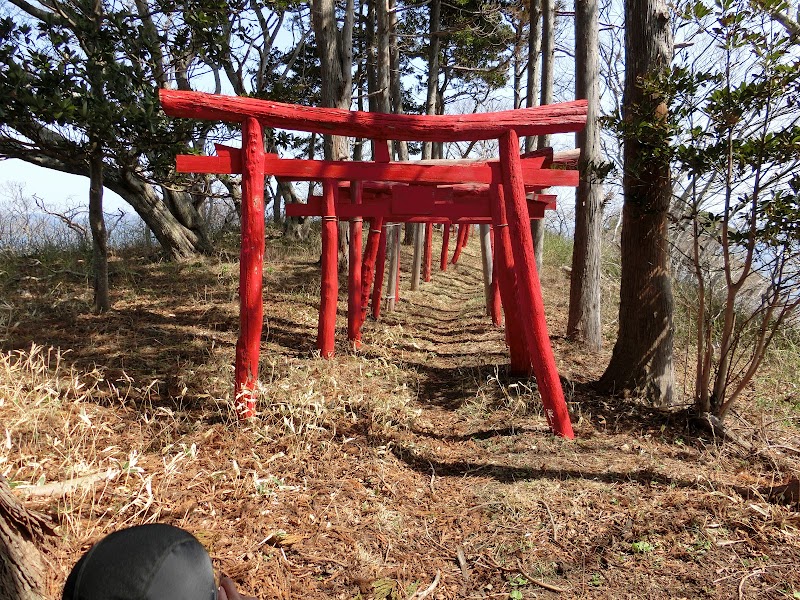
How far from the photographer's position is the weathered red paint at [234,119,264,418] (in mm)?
3766

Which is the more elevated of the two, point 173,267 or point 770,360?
point 173,267

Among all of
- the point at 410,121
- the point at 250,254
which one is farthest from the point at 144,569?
the point at 410,121

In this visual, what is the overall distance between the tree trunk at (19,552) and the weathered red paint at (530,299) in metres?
2.91

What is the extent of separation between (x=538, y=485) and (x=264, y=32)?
34.1 feet

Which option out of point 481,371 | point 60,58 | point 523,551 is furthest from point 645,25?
point 60,58

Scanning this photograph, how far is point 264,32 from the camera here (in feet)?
35.0

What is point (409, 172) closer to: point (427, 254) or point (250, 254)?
point (250, 254)

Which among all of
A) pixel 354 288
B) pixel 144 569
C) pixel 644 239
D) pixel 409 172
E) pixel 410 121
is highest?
pixel 410 121

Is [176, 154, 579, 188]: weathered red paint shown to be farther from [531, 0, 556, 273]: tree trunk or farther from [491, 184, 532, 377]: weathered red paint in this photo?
[531, 0, 556, 273]: tree trunk

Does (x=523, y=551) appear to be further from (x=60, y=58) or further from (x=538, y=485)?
(x=60, y=58)

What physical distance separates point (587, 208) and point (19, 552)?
566 centimetres

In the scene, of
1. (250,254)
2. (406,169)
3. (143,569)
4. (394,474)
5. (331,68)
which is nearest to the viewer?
(143,569)

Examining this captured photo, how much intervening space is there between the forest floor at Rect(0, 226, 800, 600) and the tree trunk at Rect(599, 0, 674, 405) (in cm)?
31

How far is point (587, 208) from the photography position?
19.7 feet
